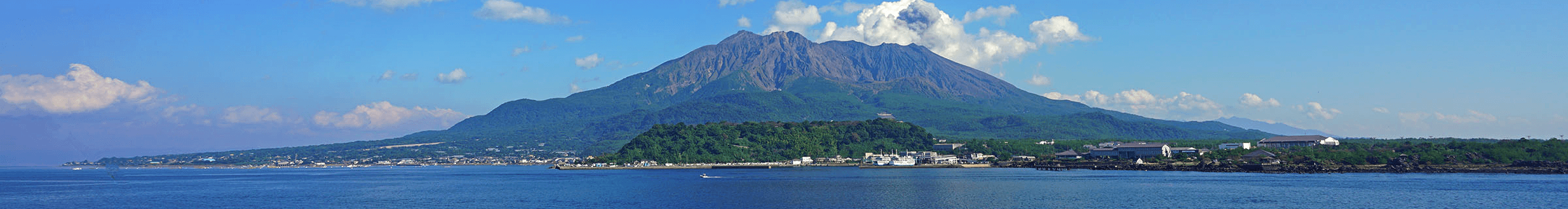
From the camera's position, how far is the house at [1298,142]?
131250mm

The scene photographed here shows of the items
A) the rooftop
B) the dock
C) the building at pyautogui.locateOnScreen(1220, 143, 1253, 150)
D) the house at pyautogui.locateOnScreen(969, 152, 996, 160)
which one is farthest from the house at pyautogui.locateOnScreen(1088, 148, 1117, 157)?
the rooftop

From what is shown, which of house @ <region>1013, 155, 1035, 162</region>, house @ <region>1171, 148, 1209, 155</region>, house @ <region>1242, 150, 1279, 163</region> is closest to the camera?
house @ <region>1242, 150, 1279, 163</region>

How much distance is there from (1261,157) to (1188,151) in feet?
71.2

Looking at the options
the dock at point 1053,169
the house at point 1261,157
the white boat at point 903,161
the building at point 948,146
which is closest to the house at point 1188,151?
the house at point 1261,157

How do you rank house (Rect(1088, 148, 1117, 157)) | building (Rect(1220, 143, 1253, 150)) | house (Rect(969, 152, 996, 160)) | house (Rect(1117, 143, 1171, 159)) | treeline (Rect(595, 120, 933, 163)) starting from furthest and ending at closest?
treeline (Rect(595, 120, 933, 163)), house (Rect(969, 152, 996, 160)), house (Rect(1088, 148, 1117, 157)), building (Rect(1220, 143, 1253, 150)), house (Rect(1117, 143, 1171, 159))

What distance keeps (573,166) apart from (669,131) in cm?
2326

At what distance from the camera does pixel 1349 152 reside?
365 ft

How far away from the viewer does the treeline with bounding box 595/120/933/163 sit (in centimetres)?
16350

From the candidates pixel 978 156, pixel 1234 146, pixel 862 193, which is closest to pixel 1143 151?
pixel 1234 146

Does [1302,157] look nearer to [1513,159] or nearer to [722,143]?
[1513,159]

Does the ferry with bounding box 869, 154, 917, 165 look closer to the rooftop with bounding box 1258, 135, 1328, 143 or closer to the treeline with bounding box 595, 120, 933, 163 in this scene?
the treeline with bounding box 595, 120, 933, 163

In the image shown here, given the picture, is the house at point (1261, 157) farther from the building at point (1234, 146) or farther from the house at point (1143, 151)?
the building at point (1234, 146)

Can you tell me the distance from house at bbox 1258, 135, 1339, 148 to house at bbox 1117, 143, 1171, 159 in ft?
38.8

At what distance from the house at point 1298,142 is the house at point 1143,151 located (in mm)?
11833
